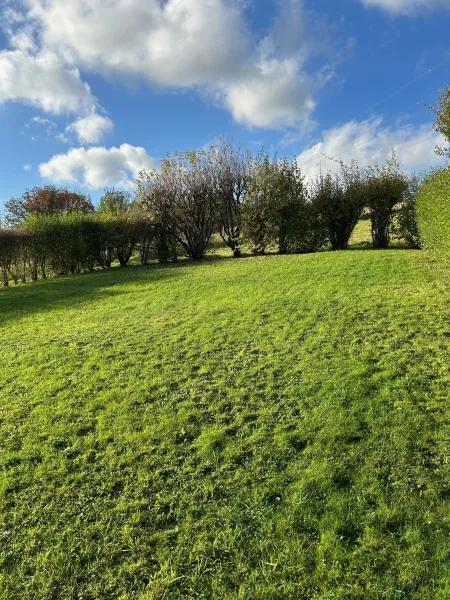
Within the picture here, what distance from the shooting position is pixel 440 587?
201cm

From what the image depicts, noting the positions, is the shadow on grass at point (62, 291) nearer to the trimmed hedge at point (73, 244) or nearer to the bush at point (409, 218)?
the bush at point (409, 218)

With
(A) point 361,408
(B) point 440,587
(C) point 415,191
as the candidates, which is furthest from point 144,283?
(C) point 415,191

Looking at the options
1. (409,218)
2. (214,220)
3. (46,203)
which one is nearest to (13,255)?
(214,220)

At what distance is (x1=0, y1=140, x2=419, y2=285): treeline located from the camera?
14.2 m

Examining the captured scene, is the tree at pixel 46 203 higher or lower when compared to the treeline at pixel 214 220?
higher

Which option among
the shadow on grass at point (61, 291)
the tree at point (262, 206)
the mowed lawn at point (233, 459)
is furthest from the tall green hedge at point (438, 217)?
the shadow on grass at point (61, 291)

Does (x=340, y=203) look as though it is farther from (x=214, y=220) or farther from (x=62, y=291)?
(x=62, y=291)

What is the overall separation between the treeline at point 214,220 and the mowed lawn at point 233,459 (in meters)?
9.16

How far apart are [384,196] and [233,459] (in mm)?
13961

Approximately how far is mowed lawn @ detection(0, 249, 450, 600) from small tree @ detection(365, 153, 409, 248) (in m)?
8.95

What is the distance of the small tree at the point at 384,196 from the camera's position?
1399 cm

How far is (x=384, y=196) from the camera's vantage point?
14.2 meters

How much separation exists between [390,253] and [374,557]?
432 inches

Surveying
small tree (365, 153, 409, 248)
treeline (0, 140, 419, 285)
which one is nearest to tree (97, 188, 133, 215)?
treeline (0, 140, 419, 285)
